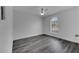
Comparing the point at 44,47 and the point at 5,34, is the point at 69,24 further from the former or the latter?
the point at 5,34

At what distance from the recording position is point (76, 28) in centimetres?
377

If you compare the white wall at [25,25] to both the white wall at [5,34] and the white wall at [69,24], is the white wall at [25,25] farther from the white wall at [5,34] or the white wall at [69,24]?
the white wall at [5,34]

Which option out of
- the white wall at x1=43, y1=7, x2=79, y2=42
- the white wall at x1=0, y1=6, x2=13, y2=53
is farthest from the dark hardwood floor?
the white wall at x1=0, y1=6, x2=13, y2=53

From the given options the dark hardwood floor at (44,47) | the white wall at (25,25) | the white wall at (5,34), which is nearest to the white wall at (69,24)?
the dark hardwood floor at (44,47)

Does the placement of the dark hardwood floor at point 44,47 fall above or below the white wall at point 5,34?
below

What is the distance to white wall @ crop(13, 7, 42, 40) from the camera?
458 centimetres

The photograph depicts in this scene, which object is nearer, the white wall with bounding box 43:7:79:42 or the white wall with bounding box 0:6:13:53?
the white wall with bounding box 0:6:13:53

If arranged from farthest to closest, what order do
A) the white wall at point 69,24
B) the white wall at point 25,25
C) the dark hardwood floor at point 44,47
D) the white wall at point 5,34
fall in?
the white wall at point 25,25 < the white wall at point 69,24 < the dark hardwood floor at point 44,47 < the white wall at point 5,34

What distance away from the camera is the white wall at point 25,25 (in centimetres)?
458

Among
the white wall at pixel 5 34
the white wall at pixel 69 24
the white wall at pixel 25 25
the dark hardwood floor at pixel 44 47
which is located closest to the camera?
the white wall at pixel 5 34

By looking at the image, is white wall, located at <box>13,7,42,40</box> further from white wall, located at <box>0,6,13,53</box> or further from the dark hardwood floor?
white wall, located at <box>0,6,13,53</box>

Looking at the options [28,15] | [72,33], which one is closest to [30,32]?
[28,15]

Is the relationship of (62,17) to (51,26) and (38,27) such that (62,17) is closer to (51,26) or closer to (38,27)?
(51,26)
